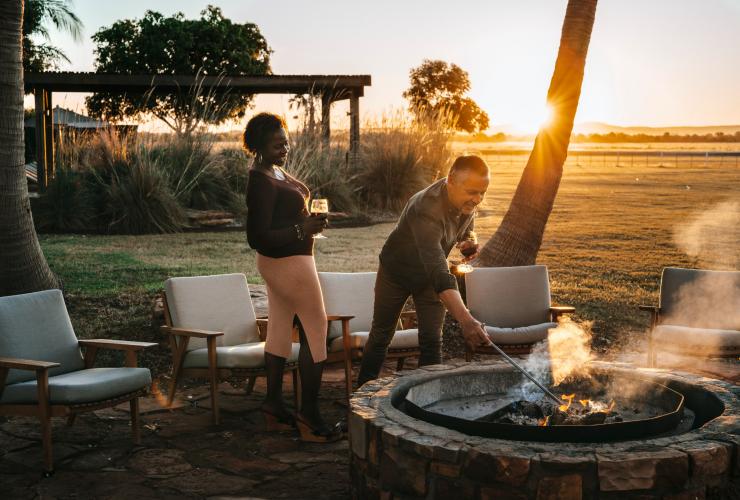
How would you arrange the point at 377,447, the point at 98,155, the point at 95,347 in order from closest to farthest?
1. the point at 377,447
2. the point at 95,347
3. the point at 98,155

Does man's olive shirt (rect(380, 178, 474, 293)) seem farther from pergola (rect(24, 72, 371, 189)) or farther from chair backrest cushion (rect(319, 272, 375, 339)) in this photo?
pergola (rect(24, 72, 371, 189))

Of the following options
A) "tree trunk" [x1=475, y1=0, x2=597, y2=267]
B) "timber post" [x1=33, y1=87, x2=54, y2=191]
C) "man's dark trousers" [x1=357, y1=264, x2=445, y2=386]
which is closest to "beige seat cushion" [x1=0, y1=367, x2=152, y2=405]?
"man's dark trousers" [x1=357, y1=264, x2=445, y2=386]

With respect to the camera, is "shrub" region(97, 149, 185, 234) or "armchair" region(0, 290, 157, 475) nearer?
"armchair" region(0, 290, 157, 475)

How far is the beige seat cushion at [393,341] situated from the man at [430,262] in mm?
724

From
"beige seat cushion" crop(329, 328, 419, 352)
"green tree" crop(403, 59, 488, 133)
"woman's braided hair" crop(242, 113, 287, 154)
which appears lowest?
"beige seat cushion" crop(329, 328, 419, 352)

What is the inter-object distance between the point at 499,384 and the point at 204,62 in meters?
35.6

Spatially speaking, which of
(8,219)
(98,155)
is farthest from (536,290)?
(98,155)

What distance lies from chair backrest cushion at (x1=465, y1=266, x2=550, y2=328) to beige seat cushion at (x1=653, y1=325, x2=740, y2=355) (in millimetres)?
919

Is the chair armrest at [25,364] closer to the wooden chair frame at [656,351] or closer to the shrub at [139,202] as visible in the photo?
the wooden chair frame at [656,351]

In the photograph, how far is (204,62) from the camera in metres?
38.0

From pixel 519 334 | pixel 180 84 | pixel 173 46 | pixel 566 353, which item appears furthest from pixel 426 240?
pixel 173 46

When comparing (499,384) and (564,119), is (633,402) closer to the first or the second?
(499,384)

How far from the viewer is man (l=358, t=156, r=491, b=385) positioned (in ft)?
13.7

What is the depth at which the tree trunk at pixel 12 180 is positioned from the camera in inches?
279
